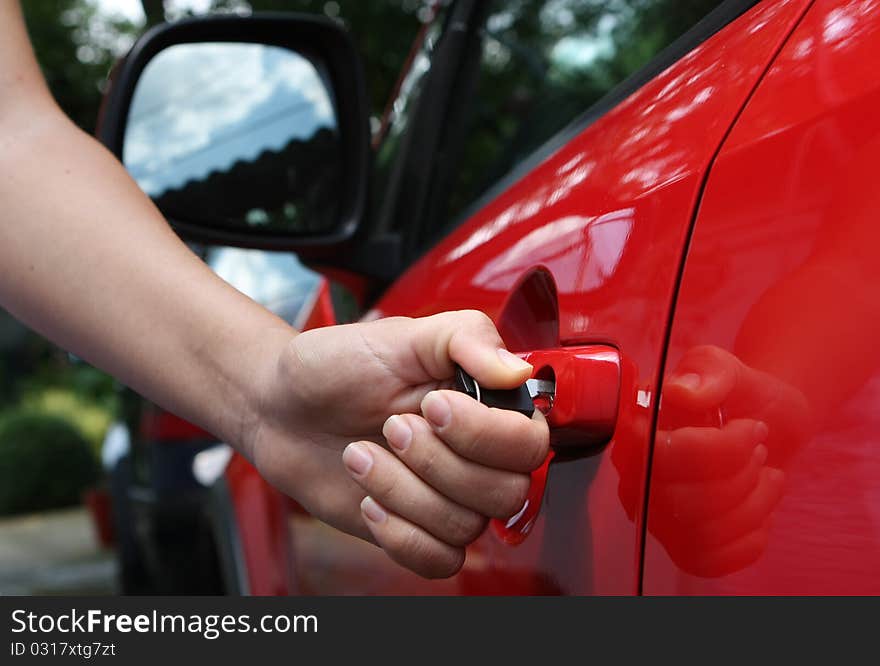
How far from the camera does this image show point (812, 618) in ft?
2.22

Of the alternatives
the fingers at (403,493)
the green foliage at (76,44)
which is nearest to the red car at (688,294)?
the fingers at (403,493)

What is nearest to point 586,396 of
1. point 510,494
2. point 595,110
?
point 510,494

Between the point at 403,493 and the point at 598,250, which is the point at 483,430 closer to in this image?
the point at 403,493

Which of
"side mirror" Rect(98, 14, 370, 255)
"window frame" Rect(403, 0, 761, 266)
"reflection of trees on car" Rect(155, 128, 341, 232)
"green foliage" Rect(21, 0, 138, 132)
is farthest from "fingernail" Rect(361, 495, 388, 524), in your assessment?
"green foliage" Rect(21, 0, 138, 132)

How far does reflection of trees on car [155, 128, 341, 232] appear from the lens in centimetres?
188

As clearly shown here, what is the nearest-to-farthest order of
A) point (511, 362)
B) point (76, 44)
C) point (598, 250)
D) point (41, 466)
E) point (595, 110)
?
point (511, 362) → point (598, 250) → point (595, 110) → point (76, 44) → point (41, 466)

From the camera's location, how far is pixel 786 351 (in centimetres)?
71

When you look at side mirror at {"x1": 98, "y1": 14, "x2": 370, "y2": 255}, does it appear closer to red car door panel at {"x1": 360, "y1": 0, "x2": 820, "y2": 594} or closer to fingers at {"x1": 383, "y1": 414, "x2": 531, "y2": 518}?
red car door panel at {"x1": 360, "y1": 0, "x2": 820, "y2": 594}

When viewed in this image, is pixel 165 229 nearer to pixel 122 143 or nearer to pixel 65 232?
pixel 65 232

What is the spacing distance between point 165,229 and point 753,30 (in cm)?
67

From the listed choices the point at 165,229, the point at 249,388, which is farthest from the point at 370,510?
the point at 165,229

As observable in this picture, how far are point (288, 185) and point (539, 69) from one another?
20.8 inches

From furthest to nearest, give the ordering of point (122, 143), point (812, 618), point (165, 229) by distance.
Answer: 1. point (122, 143)
2. point (165, 229)
3. point (812, 618)

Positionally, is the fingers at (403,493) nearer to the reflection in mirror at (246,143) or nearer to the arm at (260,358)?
the arm at (260,358)
